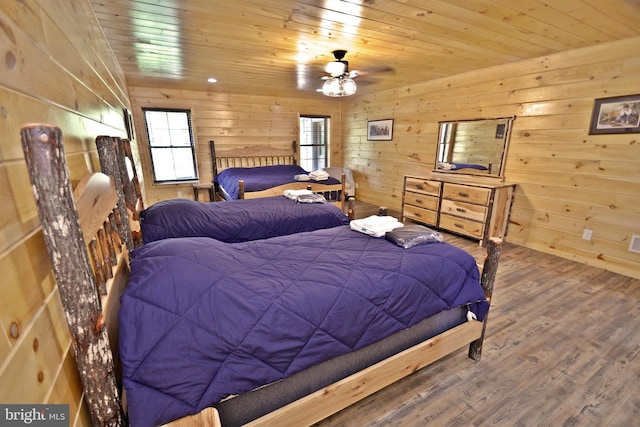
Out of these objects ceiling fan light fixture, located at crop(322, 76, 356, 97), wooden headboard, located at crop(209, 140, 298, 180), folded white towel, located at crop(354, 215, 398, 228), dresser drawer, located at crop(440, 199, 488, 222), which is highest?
ceiling fan light fixture, located at crop(322, 76, 356, 97)

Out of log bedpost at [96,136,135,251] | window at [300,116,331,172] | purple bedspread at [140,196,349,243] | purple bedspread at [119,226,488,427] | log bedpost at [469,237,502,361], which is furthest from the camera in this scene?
window at [300,116,331,172]

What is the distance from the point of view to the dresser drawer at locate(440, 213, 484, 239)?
3.53 metres

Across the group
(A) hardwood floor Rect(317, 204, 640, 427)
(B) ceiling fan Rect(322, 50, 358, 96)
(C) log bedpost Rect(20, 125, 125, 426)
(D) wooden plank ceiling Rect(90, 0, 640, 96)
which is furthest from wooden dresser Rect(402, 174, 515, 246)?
(C) log bedpost Rect(20, 125, 125, 426)

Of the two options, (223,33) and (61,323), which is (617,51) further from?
Answer: (61,323)

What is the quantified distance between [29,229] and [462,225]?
159 inches

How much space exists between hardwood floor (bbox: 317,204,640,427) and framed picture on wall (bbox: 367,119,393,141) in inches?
139

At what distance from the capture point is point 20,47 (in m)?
0.72

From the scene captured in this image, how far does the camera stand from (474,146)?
12.7ft

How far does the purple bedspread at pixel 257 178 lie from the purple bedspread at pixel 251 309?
2526mm

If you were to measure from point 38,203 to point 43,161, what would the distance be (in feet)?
0.32

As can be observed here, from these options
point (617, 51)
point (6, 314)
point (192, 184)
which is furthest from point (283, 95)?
point (6, 314)

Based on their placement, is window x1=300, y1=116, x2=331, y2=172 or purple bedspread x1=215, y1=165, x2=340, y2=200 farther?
window x1=300, y1=116, x2=331, y2=172

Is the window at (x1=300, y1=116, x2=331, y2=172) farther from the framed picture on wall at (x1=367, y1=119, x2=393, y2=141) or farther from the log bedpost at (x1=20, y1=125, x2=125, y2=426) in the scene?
the log bedpost at (x1=20, y1=125, x2=125, y2=426)

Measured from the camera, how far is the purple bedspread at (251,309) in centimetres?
97
